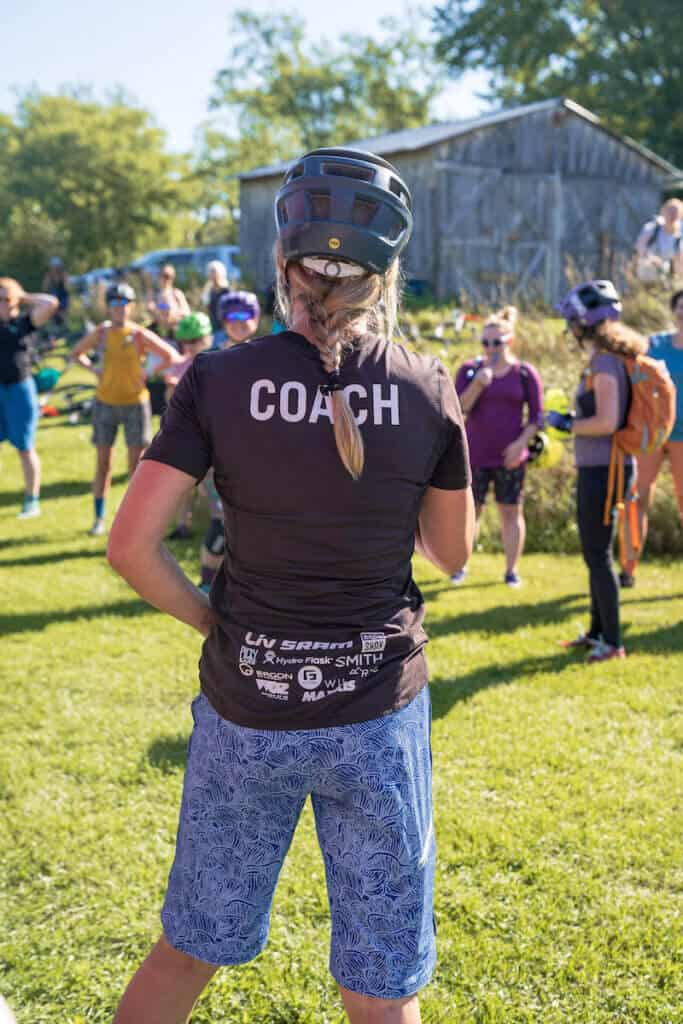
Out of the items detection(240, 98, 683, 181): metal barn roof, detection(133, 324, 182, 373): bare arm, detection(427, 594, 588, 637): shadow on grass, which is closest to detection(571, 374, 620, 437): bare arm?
detection(427, 594, 588, 637): shadow on grass

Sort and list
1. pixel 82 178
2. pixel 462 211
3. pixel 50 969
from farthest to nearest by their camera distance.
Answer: pixel 82 178 < pixel 462 211 < pixel 50 969

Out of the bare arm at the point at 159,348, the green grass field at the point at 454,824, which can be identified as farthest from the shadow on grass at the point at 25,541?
the bare arm at the point at 159,348

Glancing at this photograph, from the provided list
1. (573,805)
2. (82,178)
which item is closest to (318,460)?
(573,805)

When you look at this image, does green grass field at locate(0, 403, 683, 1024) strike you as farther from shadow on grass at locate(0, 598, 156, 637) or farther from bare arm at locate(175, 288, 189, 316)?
bare arm at locate(175, 288, 189, 316)

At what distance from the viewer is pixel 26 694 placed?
5.17m

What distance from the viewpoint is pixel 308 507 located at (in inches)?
68.9

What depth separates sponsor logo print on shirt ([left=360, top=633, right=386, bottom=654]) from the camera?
6.01ft

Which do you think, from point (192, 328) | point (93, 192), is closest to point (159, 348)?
point (192, 328)

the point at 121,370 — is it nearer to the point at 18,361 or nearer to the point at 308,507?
the point at 18,361

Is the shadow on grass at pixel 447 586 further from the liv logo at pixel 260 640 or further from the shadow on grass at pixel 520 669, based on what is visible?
the liv logo at pixel 260 640

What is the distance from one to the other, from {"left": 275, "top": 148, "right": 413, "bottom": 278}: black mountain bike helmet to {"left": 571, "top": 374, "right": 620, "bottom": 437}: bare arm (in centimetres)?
350

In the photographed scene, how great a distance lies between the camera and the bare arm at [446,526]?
1.97 meters

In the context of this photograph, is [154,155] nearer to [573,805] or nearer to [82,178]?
[82,178]

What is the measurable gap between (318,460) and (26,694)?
3978 mm
